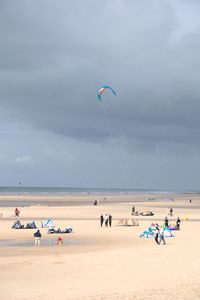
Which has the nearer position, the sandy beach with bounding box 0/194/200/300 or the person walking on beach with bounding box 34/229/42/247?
the sandy beach with bounding box 0/194/200/300

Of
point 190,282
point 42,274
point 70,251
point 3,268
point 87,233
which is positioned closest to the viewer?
point 190,282

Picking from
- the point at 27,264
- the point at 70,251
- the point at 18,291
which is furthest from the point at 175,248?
the point at 18,291

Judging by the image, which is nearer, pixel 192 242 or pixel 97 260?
pixel 97 260

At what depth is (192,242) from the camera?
32531 millimetres

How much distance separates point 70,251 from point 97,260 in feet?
14.0

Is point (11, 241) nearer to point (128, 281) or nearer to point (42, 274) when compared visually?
point (42, 274)

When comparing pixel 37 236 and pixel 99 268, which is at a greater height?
pixel 37 236

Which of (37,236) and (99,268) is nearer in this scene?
(99,268)

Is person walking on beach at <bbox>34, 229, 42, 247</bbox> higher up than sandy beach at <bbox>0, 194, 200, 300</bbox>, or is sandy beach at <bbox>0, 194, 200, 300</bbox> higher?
person walking on beach at <bbox>34, 229, 42, 247</bbox>

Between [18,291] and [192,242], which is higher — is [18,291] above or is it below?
below

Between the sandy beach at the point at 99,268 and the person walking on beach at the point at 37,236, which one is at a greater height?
the person walking on beach at the point at 37,236

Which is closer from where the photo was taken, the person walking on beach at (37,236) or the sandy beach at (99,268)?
the sandy beach at (99,268)

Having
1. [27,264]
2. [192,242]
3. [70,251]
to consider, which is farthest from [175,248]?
[27,264]

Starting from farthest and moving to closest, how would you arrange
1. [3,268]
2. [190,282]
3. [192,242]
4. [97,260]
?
1. [192,242]
2. [97,260]
3. [3,268]
4. [190,282]
